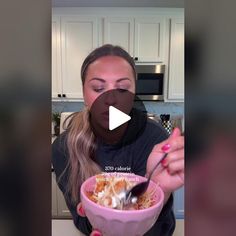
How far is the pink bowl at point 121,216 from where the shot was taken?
0.31 meters

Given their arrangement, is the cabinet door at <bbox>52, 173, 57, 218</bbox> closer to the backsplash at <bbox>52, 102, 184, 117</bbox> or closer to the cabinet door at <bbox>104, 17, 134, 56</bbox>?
→ the backsplash at <bbox>52, 102, 184, 117</bbox>

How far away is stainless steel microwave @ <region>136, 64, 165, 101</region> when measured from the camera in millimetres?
342

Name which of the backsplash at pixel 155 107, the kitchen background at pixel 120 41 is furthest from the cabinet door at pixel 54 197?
the backsplash at pixel 155 107

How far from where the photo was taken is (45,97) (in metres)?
0.31

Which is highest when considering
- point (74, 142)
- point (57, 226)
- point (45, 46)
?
point (45, 46)

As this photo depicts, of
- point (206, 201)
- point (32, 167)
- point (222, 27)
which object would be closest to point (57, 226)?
point (32, 167)

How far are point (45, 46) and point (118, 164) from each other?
19 centimetres

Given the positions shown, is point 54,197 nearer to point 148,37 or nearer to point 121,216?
point 121,216

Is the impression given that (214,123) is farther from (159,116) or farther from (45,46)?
(45,46)

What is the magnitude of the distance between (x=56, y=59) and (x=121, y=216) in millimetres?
222

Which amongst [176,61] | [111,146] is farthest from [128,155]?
[176,61]

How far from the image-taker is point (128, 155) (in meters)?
0.37

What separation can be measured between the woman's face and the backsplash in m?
0.03
